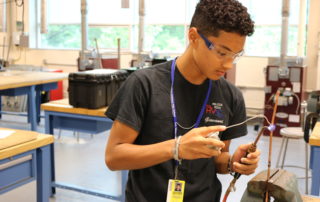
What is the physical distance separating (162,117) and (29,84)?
3464 millimetres

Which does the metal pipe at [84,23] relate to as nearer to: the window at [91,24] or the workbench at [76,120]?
the workbench at [76,120]

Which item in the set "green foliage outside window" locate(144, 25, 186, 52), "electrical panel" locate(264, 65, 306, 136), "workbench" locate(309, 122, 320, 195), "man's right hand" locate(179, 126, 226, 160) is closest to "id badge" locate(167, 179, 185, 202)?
"man's right hand" locate(179, 126, 226, 160)

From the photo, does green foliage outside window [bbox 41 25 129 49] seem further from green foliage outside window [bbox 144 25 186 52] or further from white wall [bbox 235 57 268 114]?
white wall [bbox 235 57 268 114]

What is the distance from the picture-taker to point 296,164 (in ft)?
13.8

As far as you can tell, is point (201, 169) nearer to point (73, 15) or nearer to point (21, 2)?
point (73, 15)

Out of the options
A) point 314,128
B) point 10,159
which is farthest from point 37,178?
point 314,128

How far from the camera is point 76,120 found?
3.19 metres

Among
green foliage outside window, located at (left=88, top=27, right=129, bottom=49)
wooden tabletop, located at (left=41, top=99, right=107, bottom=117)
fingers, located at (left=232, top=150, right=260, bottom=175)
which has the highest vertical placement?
green foliage outside window, located at (left=88, top=27, right=129, bottom=49)

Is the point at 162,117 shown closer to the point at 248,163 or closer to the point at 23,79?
the point at 248,163

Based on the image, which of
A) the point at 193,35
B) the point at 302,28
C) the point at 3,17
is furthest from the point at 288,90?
the point at 3,17

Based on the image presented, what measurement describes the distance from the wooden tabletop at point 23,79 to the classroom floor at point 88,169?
80cm

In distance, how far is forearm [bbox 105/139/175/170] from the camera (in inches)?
45.9

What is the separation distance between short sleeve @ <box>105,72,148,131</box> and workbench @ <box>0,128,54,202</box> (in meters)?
0.92

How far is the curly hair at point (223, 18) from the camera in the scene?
118 centimetres
